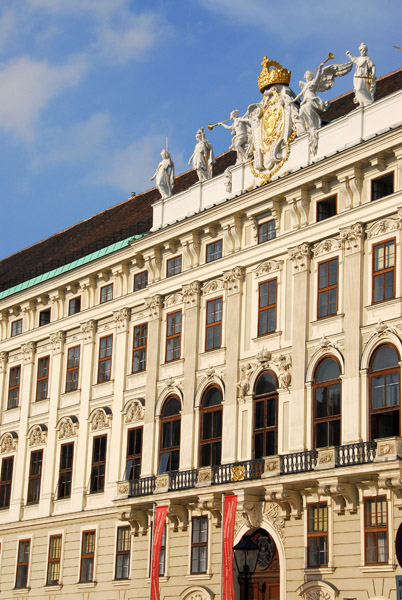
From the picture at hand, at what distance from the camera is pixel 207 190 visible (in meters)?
44.5

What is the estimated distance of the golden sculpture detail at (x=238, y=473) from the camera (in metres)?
38.7

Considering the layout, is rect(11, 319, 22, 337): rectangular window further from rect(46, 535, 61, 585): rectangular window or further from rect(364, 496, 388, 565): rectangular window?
rect(364, 496, 388, 565): rectangular window

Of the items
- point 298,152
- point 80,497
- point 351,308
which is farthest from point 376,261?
point 80,497

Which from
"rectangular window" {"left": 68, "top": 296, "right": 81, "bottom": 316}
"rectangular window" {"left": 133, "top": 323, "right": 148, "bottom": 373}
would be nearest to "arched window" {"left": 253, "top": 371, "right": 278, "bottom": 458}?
"rectangular window" {"left": 133, "top": 323, "right": 148, "bottom": 373}

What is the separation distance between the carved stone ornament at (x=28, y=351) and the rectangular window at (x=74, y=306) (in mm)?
2759

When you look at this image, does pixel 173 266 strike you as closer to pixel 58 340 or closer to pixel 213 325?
pixel 213 325

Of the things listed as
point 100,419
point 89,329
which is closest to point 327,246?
point 100,419

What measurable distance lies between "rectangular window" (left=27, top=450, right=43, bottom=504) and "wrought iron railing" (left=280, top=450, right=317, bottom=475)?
1559cm

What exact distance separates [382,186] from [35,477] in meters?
20.8

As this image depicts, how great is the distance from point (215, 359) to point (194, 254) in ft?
14.4

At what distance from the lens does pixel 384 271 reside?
3666 cm

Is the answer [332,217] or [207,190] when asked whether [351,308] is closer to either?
[332,217]

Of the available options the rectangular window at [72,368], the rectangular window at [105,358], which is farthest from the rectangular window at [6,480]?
the rectangular window at [105,358]

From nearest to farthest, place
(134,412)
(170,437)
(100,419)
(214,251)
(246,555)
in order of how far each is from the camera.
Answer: (246,555)
(170,437)
(214,251)
(134,412)
(100,419)
